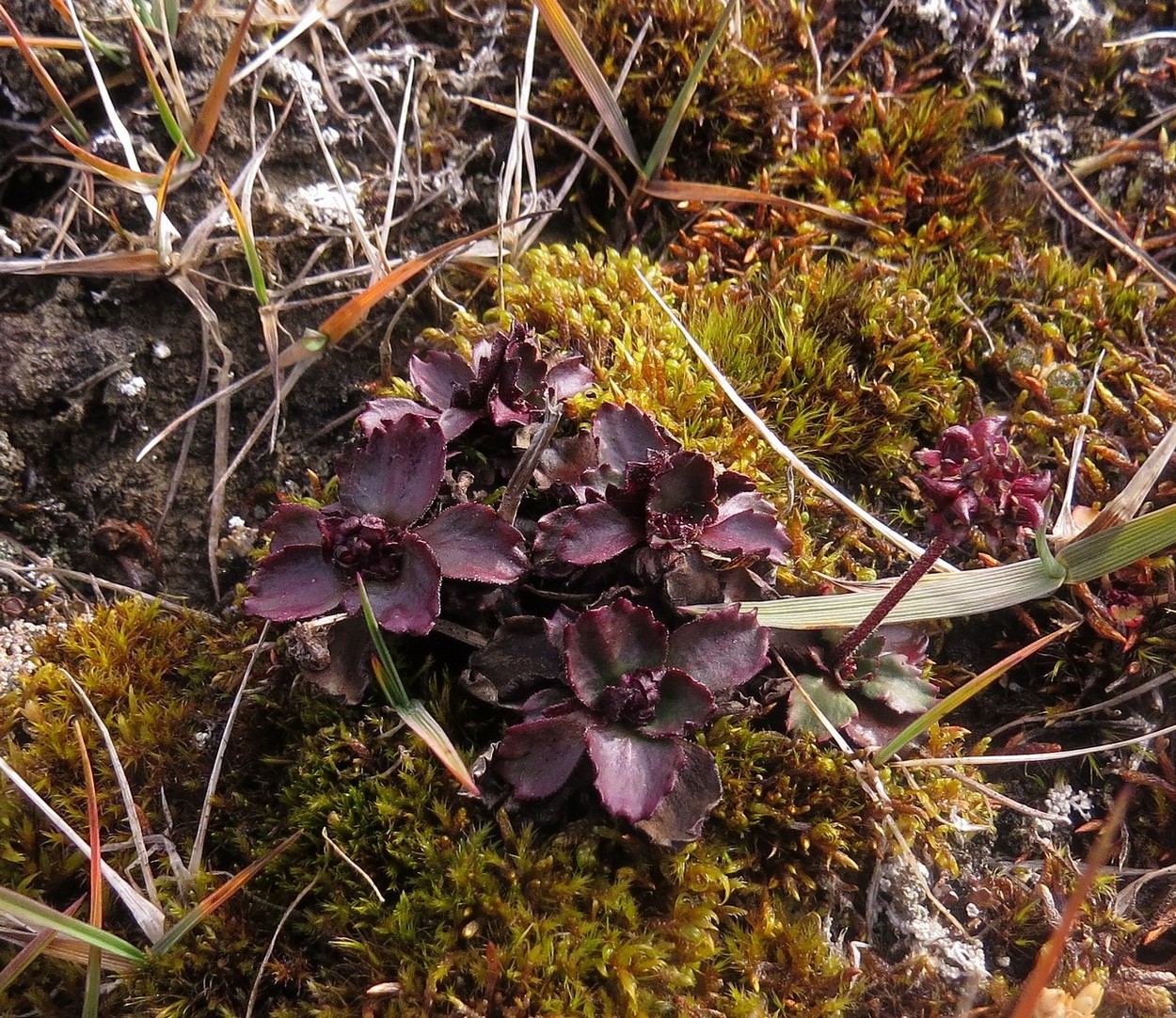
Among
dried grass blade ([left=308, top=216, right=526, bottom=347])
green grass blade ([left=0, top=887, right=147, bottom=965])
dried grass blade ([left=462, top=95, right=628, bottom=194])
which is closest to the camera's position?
green grass blade ([left=0, top=887, right=147, bottom=965])

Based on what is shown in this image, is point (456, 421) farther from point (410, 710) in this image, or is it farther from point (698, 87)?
point (698, 87)

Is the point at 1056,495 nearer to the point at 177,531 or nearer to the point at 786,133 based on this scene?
the point at 786,133

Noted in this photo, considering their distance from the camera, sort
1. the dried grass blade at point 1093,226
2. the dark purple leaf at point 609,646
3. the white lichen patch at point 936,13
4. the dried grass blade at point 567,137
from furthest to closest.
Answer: the white lichen patch at point 936,13 < the dried grass blade at point 567,137 < the dried grass blade at point 1093,226 < the dark purple leaf at point 609,646

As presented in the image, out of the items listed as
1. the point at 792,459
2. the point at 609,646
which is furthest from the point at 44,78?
the point at 792,459

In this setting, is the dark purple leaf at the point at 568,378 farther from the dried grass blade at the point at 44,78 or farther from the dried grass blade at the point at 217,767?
the dried grass blade at the point at 44,78

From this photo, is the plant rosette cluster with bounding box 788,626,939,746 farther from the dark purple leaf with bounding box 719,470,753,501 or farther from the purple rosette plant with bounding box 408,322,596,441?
the purple rosette plant with bounding box 408,322,596,441

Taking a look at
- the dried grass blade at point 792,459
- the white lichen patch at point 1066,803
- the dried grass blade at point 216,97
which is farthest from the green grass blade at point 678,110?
the white lichen patch at point 1066,803

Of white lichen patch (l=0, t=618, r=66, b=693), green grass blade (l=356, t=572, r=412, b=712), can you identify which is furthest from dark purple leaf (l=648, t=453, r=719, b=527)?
white lichen patch (l=0, t=618, r=66, b=693)
